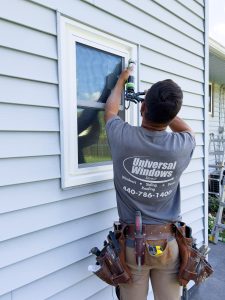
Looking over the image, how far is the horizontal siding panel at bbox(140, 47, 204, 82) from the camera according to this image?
2620 millimetres

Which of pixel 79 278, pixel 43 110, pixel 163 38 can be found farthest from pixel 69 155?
pixel 163 38

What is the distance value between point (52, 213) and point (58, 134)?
493 mm

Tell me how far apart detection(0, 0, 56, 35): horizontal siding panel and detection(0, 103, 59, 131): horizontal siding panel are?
0.46 meters

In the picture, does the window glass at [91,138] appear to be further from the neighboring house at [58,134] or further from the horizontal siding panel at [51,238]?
the horizontal siding panel at [51,238]

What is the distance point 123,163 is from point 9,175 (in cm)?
63

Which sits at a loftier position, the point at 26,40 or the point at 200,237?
the point at 26,40

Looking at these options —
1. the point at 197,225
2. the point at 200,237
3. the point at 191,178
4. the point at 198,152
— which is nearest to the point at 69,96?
the point at 191,178

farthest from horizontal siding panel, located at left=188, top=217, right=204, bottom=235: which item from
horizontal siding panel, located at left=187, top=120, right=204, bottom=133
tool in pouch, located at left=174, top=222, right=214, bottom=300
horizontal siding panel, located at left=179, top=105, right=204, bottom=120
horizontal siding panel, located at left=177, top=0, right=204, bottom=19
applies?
horizontal siding panel, located at left=177, top=0, right=204, bottom=19

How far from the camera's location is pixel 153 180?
174 cm

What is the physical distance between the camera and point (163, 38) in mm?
2838

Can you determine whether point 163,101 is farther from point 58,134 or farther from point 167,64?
point 167,64

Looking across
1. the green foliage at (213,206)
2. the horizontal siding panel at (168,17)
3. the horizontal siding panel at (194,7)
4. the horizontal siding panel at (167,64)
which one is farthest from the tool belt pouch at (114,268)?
the green foliage at (213,206)

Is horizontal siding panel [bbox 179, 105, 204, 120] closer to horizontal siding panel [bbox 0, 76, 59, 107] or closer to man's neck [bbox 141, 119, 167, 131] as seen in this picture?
man's neck [bbox 141, 119, 167, 131]

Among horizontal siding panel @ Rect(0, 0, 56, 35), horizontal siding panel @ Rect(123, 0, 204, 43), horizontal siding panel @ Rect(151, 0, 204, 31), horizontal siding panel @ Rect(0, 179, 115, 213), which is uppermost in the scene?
horizontal siding panel @ Rect(151, 0, 204, 31)
